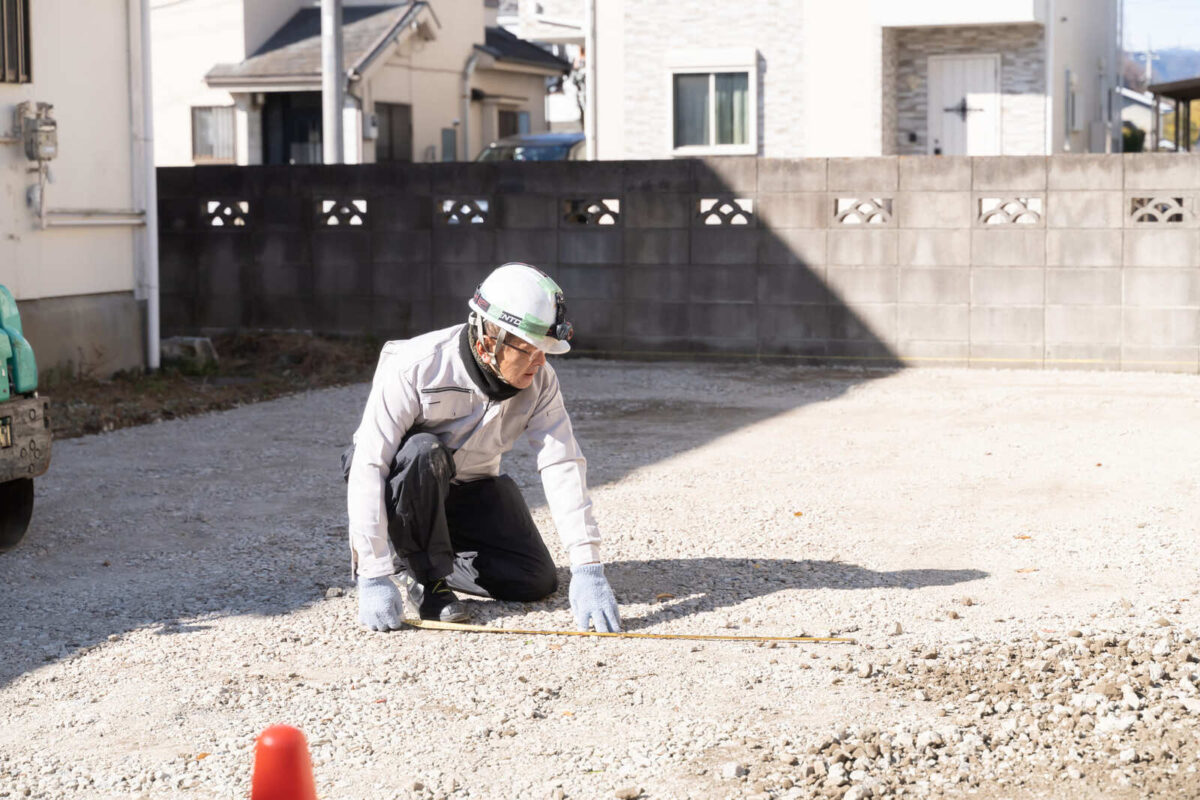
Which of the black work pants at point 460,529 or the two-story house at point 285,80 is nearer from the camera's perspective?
the black work pants at point 460,529

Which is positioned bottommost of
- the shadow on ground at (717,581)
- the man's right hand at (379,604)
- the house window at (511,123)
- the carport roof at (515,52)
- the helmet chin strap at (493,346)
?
the shadow on ground at (717,581)

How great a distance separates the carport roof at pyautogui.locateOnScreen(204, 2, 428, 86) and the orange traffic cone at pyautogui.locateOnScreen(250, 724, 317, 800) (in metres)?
21.2

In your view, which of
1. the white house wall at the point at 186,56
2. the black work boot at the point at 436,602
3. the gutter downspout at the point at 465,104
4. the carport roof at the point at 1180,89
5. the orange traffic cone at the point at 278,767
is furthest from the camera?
the gutter downspout at the point at 465,104

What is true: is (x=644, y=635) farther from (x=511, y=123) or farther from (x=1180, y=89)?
(x=511, y=123)

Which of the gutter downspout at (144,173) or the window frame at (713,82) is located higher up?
the window frame at (713,82)

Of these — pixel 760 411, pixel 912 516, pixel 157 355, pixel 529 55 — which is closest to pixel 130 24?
pixel 157 355

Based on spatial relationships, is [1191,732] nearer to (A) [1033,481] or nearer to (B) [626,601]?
(B) [626,601]

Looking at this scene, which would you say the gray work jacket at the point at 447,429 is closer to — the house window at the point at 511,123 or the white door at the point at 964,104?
the white door at the point at 964,104

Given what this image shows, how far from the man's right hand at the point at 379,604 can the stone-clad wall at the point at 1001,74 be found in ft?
50.5

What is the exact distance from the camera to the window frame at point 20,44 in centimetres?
989

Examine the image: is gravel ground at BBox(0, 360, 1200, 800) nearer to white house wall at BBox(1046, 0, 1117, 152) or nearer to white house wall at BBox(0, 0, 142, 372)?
white house wall at BBox(0, 0, 142, 372)

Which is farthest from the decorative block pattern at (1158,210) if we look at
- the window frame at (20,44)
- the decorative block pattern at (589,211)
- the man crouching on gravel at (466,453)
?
the window frame at (20,44)

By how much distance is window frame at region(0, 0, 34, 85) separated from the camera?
32.4 ft

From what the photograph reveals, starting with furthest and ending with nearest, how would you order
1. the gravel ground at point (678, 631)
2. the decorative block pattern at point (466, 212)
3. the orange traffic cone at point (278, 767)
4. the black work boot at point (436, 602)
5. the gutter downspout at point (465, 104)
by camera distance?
the gutter downspout at point (465, 104)
the decorative block pattern at point (466, 212)
the black work boot at point (436, 602)
the gravel ground at point (678, 631)
the orange traffic cone at point (278, 767)
